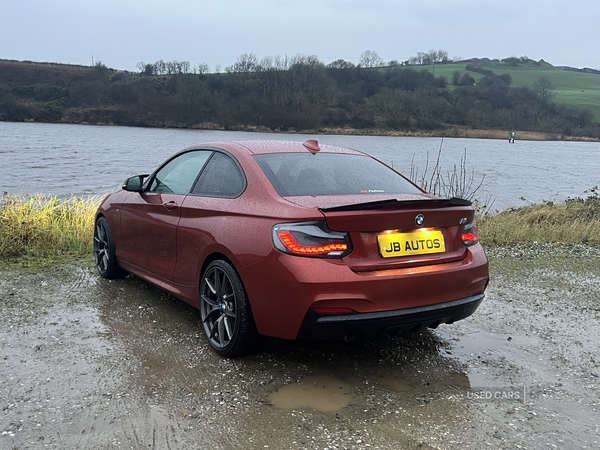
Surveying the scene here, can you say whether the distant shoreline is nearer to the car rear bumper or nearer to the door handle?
the door handle

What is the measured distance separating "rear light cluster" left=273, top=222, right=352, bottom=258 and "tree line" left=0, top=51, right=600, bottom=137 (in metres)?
70.0

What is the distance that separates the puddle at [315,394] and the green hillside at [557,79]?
111 m

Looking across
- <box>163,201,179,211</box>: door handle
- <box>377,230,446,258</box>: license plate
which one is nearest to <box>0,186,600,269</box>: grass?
<box>163,201,179,211</box>: door handle

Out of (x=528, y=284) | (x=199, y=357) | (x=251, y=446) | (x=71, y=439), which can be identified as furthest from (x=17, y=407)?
(x=528, y=284)

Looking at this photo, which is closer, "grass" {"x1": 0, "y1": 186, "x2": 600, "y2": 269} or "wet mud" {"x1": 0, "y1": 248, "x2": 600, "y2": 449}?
"wet mud" {"x1": 0, "y1": 248, "x2": 600, "y2": 449}

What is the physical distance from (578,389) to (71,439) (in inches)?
116

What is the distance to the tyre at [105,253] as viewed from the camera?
5523 millimetres

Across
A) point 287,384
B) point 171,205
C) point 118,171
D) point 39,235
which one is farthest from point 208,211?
point 118,171

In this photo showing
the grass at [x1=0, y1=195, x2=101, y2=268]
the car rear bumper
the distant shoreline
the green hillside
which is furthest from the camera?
the green hillside

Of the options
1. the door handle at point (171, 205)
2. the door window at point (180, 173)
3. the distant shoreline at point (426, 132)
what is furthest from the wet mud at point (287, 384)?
the distant shoreline at point (426, 132)

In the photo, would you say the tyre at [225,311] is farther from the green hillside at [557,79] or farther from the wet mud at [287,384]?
the green hillside at [557,79]

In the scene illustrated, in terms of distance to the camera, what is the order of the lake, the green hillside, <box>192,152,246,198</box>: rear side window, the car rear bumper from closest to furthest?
the car rear bumper < <box>192,152,246,198</box>: rear side window < the lake < the green hillside

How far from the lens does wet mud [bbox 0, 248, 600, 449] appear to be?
2.74 m

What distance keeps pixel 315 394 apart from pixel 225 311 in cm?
85
